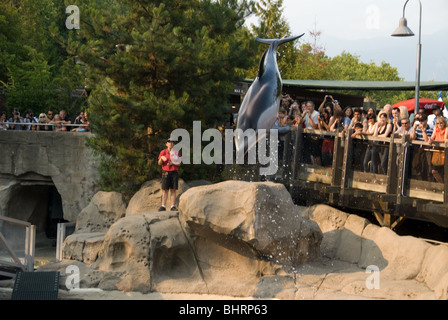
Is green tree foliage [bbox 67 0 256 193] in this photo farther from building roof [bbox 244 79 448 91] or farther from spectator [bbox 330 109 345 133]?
spectator [bbox 330 109 345 133]

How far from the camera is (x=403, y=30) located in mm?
14469

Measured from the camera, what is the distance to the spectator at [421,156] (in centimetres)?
1220

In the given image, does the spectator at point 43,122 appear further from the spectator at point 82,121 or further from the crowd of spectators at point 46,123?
the spectator at point 82,121

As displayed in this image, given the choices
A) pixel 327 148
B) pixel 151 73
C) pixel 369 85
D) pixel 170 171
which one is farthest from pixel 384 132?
pixel 369 85

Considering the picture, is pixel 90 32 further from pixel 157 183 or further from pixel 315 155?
→ pixel 315 155

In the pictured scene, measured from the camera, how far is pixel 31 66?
27.1 metres

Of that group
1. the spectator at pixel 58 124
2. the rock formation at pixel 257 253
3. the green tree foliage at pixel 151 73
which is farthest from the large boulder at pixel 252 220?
the spectator at pixel 58 124

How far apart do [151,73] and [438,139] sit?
23.2ft

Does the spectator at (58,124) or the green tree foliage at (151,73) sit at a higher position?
the green tree foliage at (151,73)

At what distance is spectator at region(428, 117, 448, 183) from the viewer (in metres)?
12.0

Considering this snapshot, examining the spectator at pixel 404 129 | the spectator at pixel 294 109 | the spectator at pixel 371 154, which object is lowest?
the spectator at pixel 371 154

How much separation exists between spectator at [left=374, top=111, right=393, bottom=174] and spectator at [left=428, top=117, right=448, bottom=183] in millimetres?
900

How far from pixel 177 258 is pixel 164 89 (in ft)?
15.4
